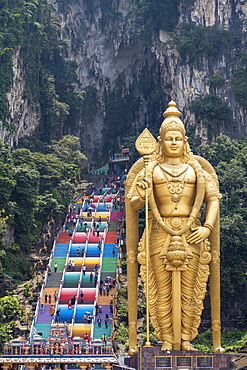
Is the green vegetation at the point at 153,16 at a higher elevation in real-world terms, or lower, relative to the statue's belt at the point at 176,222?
higher

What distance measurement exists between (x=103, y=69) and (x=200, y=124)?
11879 mm

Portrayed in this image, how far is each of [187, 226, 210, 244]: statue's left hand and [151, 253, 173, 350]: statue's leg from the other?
27.9 inches

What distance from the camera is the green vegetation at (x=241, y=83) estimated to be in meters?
35.4

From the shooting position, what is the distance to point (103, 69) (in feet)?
152

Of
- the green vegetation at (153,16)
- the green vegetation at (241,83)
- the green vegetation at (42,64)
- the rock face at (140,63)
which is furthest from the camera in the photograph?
the green vegetation at (153,16)

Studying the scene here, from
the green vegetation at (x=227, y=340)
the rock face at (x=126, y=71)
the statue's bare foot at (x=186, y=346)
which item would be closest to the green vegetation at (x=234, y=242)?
the green vegetation at (x=227, y=340)

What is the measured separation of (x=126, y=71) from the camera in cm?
4525

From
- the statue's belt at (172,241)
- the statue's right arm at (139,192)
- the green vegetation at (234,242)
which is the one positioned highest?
the green vegetation at (234,242)

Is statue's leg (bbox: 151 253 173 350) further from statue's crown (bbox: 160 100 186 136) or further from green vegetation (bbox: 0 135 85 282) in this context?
green vegetation (bbox: 0 135 85 282)

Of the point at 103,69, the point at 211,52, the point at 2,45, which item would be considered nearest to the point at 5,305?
the point at 2,45

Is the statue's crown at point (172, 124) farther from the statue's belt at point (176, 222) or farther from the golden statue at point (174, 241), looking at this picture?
the statue's belt at point (176, 222)

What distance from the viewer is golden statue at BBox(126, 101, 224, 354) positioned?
14.0 metres

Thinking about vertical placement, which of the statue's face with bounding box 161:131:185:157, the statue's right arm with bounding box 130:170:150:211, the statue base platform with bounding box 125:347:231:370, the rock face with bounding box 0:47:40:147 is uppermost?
the rock face with bounding box 0:47:40:147

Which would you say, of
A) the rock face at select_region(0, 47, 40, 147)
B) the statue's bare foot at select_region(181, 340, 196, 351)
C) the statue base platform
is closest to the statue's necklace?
the statue's bare foot at select_region(181, 340, 196, 351)
